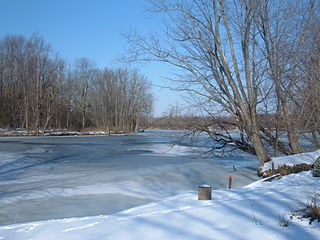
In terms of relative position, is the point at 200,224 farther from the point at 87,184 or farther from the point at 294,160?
the point at 294,160

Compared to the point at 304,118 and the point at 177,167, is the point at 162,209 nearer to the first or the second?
the point at 304,118

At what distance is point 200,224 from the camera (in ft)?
14.0

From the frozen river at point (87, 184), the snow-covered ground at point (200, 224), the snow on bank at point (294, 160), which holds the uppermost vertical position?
the snow on bank at point (294, 160)

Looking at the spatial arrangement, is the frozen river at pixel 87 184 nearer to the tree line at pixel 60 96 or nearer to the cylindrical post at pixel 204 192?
the cylindrical post at pixel 204 192

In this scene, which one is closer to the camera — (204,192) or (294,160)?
(204,192)

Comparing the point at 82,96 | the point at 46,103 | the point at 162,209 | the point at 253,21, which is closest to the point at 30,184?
the point at 162,209

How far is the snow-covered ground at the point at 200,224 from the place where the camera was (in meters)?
3.86

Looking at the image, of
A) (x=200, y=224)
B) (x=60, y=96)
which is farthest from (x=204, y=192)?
(x=60, y=96)

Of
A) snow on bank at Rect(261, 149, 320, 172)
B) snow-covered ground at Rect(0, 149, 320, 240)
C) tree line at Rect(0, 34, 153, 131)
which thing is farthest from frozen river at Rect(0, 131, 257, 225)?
tree line at Rect(0, 34, 153, 131)

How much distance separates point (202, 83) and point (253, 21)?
10.3 ft

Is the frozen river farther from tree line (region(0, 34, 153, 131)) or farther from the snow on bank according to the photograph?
tree line (region(0, 34, 153, 131))

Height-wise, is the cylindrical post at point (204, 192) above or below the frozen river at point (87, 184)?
above

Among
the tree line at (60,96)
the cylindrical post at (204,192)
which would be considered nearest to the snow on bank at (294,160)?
the cylindrical post at (204,192)

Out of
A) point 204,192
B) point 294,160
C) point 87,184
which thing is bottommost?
point 87,184
